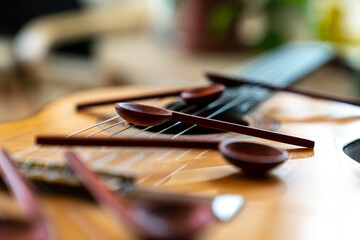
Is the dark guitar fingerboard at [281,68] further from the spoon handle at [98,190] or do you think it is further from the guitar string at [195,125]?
the spoon handle at [98,190]

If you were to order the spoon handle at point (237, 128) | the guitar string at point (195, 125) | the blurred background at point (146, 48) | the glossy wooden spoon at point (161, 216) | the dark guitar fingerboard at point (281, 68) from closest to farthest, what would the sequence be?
the glossy wooden spoon at point (161, 216) < the guitar string at point (195, 125) < the spoon handle at point (237, 128) < the dark guitar fingerboard at point (281, 68) < the blurred background at point (146, 48)

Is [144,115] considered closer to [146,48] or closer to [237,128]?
[237,128]

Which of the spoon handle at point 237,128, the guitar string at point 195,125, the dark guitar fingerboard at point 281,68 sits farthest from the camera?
the dark guitar fingerboard at point 281,68

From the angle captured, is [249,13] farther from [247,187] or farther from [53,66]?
[247,187]

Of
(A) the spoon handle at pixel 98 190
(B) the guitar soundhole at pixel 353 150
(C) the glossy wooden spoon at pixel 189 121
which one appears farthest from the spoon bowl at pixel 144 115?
(B) the guitar soundhole at pixel 353 150

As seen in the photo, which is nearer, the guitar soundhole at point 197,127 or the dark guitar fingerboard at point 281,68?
the guitar soundhole at point 197,127

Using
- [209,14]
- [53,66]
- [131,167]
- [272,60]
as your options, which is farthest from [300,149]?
[53,66]
